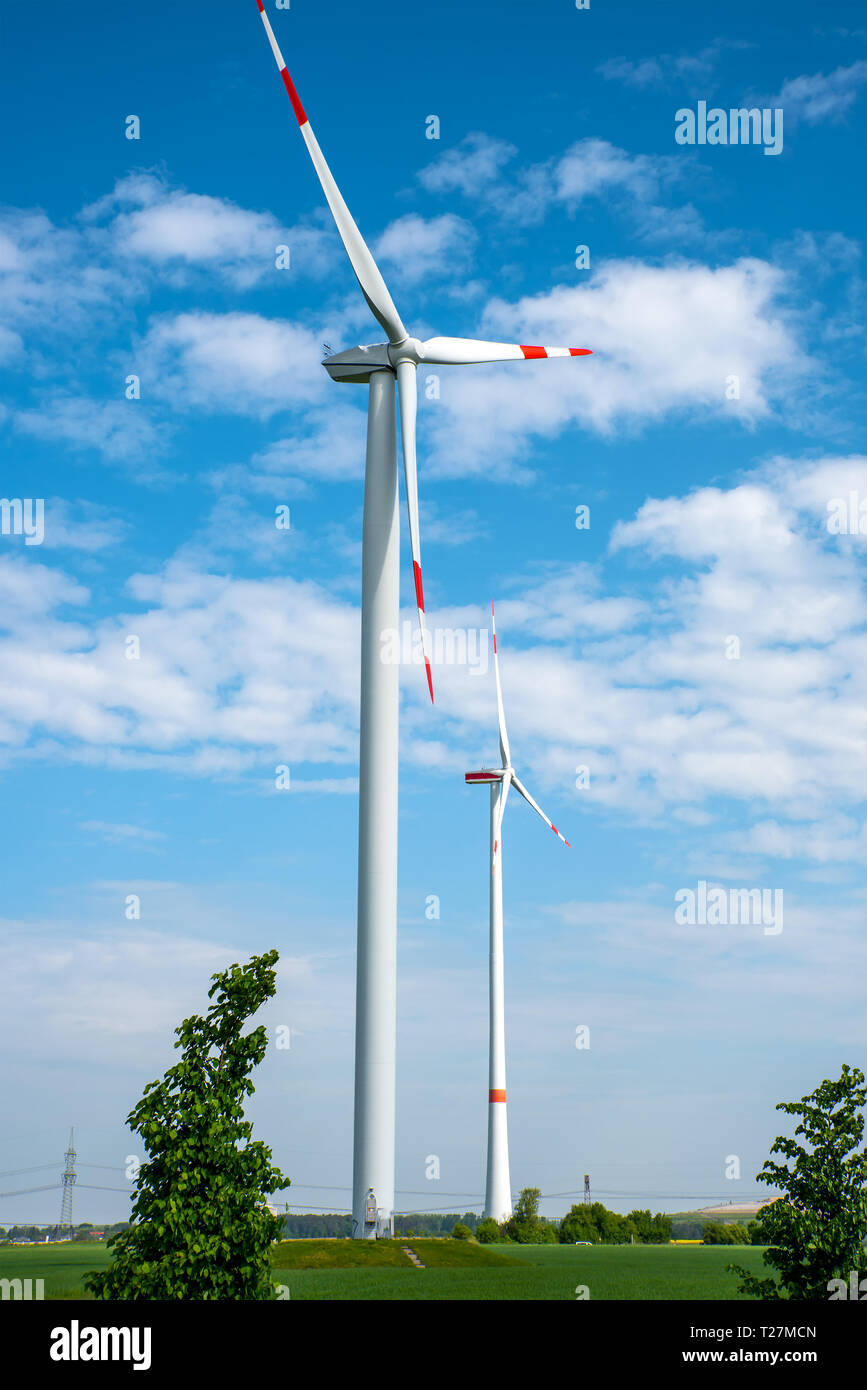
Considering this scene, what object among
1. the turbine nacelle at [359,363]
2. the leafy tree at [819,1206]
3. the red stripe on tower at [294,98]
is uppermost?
the red stripe on tower at [294,98]

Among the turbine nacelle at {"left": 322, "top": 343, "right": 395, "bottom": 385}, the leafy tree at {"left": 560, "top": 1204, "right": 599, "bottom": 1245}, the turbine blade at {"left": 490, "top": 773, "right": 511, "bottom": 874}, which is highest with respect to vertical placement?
A: the turbine nacelle at {"left": 322, "top": 343, "right": 395, "bottom": 385}

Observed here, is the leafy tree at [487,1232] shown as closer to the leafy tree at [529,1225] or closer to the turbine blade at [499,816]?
the leafy tree at [529,1225]

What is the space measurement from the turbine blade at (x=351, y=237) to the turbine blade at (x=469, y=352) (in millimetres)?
1786

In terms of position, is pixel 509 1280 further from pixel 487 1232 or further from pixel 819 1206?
pixel 487 1232

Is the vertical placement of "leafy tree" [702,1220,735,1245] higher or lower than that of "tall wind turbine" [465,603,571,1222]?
lower

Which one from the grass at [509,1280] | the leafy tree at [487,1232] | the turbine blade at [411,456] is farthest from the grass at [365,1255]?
the leafy tree at [487,1232]

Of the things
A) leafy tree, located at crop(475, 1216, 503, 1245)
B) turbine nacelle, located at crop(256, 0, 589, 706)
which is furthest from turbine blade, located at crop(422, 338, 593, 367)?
leafy tree, located at crop(475, 1216, 503, 1245)

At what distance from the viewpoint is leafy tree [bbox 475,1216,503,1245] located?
95000mm

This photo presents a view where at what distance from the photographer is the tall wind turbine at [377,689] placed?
5428 cm

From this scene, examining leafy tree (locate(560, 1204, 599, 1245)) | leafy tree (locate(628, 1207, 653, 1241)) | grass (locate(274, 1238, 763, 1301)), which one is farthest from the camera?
leafy tree (locate(628, 1207, 653, 1241))

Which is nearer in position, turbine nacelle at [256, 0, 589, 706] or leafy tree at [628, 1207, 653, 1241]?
turbine nacelle at [256, 0, 589, 706]

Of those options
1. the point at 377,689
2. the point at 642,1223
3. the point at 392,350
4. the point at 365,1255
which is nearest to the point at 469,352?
the point at 392,350

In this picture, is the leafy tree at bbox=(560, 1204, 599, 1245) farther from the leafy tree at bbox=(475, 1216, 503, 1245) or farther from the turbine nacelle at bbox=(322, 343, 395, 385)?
the turbine nacelle at bbox=(322, 343, 395, 385)
